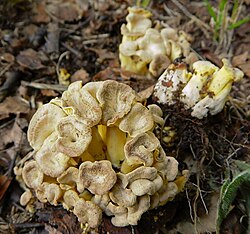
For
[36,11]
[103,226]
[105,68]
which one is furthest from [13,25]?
[103,226]

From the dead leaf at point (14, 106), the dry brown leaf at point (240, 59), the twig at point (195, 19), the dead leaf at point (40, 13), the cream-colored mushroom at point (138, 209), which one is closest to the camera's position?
the cream-colored mushroom at point (138, 209)

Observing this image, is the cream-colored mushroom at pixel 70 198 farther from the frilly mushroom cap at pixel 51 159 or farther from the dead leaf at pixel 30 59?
the dead leaf at pixel 30 59

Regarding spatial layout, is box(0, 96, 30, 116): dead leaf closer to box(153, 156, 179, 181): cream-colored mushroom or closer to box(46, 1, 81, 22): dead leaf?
box(46, 1, 81, 22): dead leaf

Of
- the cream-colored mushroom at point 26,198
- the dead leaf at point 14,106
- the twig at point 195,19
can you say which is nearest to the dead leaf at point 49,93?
the dead leaf at point 14,106

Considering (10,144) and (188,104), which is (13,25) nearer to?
(10,144)

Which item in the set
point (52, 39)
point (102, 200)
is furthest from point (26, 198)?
point (52, 39)

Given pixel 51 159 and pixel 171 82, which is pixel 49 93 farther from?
pixel 51 159
